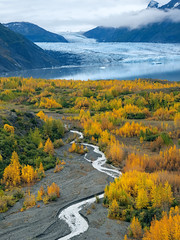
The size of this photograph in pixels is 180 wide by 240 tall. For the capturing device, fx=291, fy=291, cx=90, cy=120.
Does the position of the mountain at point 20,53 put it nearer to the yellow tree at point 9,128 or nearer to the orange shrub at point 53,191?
the yellow tree at point 9,128

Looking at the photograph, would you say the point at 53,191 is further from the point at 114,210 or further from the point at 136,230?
the point at 136,230

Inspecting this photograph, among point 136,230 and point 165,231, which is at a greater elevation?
point 165,231

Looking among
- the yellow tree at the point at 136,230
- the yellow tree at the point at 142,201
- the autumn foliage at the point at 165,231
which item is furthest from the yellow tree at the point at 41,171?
the autumn foliage at the point at 165,231

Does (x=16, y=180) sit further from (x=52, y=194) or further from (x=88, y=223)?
(x=88, y=223)

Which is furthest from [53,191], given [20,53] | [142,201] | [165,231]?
[20,53]

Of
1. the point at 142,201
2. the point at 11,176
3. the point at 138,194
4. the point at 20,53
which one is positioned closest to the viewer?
the point at 142,201

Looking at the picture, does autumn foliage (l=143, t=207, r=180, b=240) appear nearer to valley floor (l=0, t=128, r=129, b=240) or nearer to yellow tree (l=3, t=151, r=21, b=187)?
valley floor (l=0, t=128, r=129, b=240)

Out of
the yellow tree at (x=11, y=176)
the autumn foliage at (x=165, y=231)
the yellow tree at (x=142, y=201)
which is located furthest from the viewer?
the yellow tree at (x=11, y=176)

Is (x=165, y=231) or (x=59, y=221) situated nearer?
(x=165, y=231)

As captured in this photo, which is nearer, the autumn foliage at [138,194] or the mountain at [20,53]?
the autumn foliage at [138,194]
